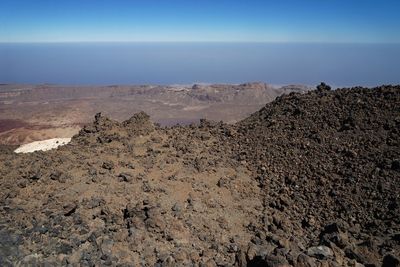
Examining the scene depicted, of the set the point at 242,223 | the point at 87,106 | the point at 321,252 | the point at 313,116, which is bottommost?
the point at 87,106

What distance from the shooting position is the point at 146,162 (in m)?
10.8

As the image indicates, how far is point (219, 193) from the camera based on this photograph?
955 centimetres

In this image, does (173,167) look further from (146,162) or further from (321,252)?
(321,252)

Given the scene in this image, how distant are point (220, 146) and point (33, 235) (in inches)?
244

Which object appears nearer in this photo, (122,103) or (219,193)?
(219,193)

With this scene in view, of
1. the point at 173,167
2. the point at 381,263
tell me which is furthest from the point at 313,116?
the point at 381,263

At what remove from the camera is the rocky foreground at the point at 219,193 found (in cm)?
711

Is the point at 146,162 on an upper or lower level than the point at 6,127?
upper

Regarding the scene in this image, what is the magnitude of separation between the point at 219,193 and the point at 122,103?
63872mm

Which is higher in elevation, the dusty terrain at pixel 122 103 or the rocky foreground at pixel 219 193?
the rocky foreground at pixel 219 193

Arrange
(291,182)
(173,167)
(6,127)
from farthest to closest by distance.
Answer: (6,127), (173,167), (291,182)

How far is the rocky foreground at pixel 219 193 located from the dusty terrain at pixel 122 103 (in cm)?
3450

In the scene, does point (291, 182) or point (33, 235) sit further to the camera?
point (291, 182)

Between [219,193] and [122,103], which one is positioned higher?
[219,193]
